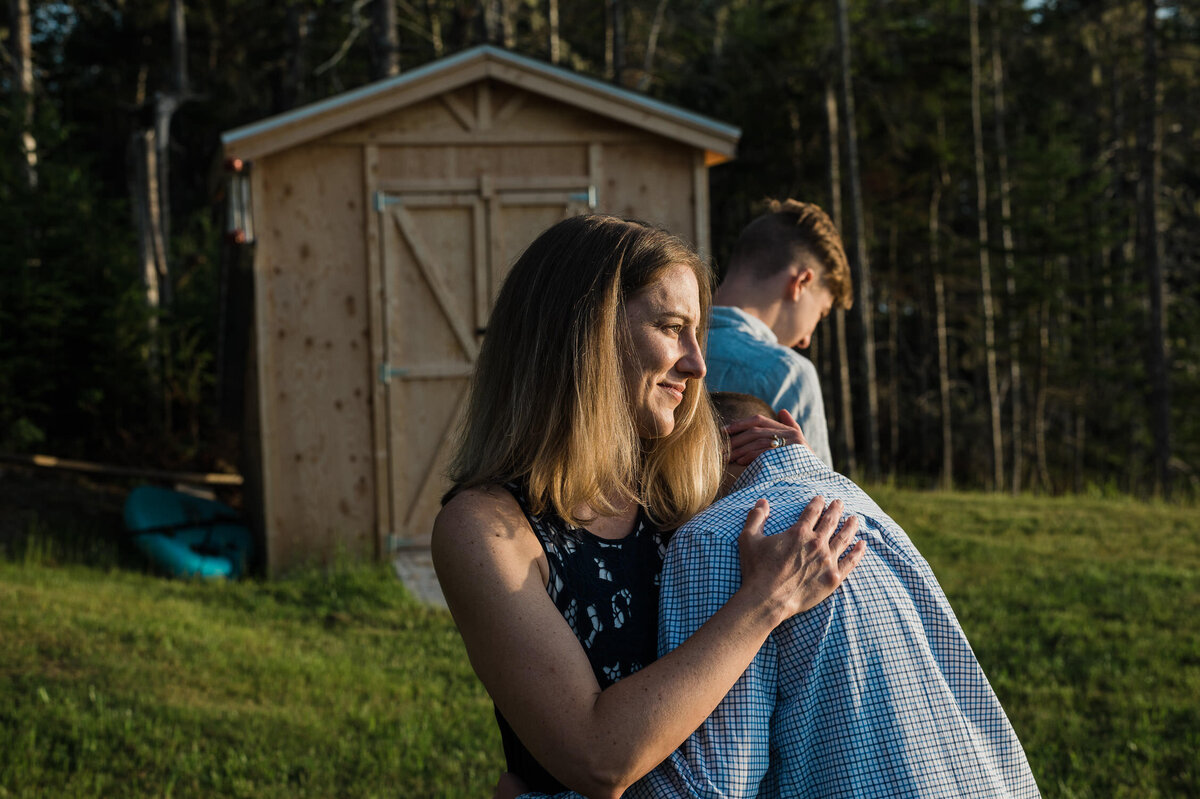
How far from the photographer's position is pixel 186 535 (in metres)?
8.61

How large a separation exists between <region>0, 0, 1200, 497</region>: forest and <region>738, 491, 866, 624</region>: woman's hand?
38.0ft

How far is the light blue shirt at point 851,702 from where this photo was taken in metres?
1.48

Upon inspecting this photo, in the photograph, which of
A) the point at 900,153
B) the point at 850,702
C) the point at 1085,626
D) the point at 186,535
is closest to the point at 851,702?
the point at 850,702

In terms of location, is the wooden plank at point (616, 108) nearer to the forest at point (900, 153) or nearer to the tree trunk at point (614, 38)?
the forest at point (900, 153)

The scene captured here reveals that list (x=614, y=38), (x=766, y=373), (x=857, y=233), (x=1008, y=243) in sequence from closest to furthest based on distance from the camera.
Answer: (x=766, y=373) < (x=857, y=233) < (x=614, y=38) < (x=1008, y=243)

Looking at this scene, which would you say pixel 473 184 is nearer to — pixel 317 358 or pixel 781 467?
pixel 317 358

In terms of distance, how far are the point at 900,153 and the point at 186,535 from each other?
15.7 meters

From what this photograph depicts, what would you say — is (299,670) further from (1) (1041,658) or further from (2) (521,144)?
(2) (521,144)

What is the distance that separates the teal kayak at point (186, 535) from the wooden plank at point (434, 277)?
2.49 meters

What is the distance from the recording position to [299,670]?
557 cm

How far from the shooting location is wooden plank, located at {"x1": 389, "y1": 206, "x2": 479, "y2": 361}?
8398 millimetres

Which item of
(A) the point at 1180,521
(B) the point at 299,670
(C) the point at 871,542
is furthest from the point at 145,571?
(A) the point at 1180,521

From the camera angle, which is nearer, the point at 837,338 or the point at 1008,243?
the point at 837,338

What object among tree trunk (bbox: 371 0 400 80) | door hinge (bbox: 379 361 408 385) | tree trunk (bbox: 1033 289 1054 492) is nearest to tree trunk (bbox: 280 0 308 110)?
tree trunk (bbox: 371 0 400 80)
